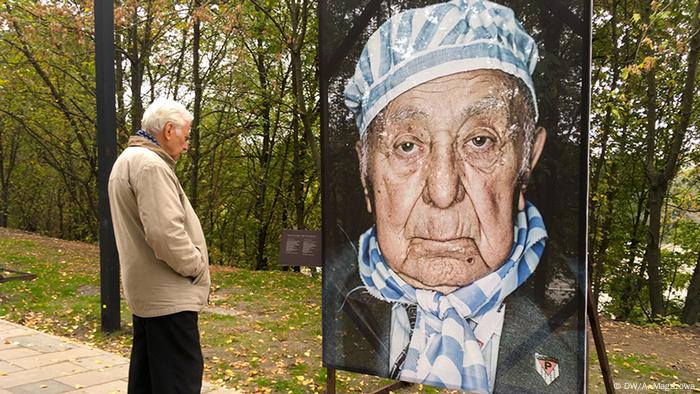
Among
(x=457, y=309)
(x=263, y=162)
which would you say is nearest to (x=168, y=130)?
(x=457, y=309)

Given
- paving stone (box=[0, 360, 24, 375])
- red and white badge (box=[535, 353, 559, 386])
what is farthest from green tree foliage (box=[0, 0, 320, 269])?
red and white badge (box=[535, 353, 559, 386])

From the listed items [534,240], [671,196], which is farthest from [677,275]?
[534,240]

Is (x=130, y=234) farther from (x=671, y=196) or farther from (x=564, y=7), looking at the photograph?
(x=671, y=196)

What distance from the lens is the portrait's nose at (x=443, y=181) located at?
3.21 metres

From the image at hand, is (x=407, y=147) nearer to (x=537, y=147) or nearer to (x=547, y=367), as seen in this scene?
(x=537, y=147)

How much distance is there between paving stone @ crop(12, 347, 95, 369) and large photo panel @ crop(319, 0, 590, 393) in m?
2.61

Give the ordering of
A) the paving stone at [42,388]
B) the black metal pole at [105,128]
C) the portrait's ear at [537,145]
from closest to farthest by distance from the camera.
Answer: the portrait's ear at [537,145]
the paving stone at [42,388]
the black metal pole at [105,128]

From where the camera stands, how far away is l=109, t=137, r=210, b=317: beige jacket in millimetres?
2562

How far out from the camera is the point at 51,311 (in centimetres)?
691

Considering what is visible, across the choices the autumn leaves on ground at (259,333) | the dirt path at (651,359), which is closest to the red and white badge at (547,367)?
the autumn leaves on ground at (259,333)

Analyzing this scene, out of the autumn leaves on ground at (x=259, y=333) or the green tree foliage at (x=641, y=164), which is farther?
the green tree foliage at (x=641, y=164)

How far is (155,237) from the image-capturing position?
254 cm

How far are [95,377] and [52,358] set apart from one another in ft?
2.55

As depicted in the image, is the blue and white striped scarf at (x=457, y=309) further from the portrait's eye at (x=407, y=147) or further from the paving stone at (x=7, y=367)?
the paving stone at (x=7, y=367)
